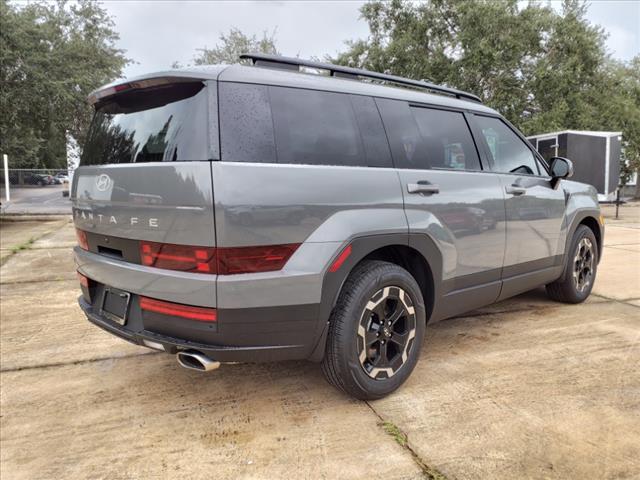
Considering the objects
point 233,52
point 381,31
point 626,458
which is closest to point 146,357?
point 626,458

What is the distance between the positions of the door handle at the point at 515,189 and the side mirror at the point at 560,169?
535mm

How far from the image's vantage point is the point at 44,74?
565 inches

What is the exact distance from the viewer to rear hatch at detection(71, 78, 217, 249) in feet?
7.52

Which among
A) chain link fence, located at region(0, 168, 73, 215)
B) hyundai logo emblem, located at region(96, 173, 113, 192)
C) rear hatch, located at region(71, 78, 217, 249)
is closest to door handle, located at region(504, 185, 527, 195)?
rear hatch, located at region(71, 78, 217, 249)

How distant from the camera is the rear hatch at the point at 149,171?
90.2 inches

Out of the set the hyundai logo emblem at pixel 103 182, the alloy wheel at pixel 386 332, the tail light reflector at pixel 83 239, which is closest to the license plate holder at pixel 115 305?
the tail light reflector at pixel 83 239

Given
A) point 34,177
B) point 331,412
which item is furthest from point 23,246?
point 34,177

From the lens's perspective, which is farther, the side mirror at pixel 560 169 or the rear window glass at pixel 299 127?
the side mirror at pixel 560 169

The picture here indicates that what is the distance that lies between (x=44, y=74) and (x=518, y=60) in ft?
50.6

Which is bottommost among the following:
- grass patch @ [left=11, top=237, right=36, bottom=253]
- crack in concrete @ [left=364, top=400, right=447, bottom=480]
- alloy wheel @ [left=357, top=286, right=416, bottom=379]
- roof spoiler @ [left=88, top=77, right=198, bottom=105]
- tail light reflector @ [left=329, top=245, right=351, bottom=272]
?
crack in concrete @ [left=364, top=400, right=447, bottom=480]

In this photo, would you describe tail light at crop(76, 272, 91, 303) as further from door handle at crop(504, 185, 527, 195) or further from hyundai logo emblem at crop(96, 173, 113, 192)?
Answer: door handle at crop(504, 185, 527, 195)

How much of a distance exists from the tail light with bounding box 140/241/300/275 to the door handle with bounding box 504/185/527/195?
210 centimetres

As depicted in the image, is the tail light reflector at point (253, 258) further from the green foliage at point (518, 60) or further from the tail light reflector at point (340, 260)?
the green foliage at point (518, 60)

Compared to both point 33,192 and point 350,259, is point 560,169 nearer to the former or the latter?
point 350,259
